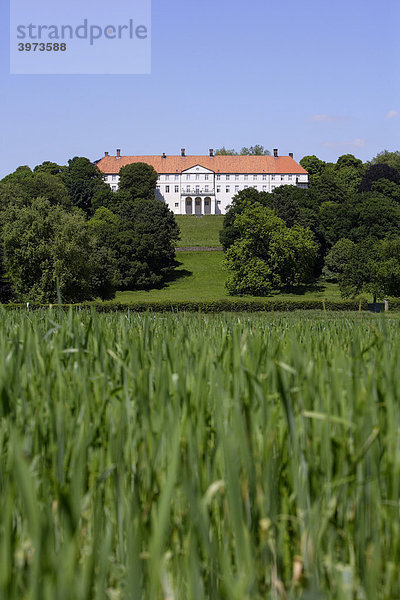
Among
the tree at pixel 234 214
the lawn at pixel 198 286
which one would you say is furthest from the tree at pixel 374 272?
the tree at pixel 234 214

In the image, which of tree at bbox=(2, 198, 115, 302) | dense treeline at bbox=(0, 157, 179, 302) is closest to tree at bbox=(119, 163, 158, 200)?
dense treeline at bbox=(0, 157, 179, 302)

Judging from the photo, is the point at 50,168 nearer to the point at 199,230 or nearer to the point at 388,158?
the point at 199,230

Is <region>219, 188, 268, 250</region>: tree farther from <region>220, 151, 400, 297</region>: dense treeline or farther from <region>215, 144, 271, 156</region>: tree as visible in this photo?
<region>215, 144, 271, 156</region>: tree

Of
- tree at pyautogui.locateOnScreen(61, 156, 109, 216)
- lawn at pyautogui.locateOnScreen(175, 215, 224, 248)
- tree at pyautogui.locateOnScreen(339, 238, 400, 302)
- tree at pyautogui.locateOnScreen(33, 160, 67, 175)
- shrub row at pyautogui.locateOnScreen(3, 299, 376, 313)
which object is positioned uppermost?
tree at pyautogui.locateOnScreen(33, 160, 67, 175)

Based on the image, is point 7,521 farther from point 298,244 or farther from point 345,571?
→ point 298,244

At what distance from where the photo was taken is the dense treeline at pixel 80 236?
136ft

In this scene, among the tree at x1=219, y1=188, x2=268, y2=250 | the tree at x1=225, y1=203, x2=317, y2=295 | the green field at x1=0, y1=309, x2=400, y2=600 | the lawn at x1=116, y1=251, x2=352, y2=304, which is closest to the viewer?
the green field at x1=0, y1=309, x2=400, y2=600

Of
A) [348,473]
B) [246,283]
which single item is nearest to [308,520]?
[348,473]

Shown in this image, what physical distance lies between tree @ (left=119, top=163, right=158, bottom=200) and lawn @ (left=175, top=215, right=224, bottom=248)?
264 inches

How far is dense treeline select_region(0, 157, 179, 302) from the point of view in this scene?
1629 inches

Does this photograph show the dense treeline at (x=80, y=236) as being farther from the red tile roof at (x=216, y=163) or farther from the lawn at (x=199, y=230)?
the red tile roof at (x=216, y=163)

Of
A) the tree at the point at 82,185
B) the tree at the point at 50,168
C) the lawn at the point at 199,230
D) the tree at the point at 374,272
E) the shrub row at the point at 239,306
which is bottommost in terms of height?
the shrub row at the point at 239,306

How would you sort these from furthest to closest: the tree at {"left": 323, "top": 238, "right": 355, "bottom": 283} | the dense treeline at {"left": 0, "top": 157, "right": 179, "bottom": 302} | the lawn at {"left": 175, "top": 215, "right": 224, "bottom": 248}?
1. the lawn at {"left": 175, "top": 215, "right": 224, "bottom": 248}
2. the tree at {"left": 323, "top": 238, "right": 355, "bottom": 283}
3. the dense treeline at {"left": 0, "top": 157, "right": 179, "bottom": 302}

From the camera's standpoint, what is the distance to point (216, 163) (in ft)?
410
